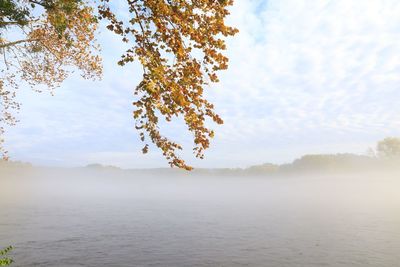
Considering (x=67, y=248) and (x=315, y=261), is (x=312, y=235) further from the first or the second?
(x=67, y=248)

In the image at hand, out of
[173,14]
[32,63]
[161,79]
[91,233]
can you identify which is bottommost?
[91,233]

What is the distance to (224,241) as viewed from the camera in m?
39.1

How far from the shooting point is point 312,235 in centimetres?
4478

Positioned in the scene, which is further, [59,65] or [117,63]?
[59,65]

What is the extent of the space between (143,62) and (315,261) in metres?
25.8

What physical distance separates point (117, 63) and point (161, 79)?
1.76 m

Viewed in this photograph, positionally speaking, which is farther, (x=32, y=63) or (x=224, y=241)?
(x=224, y=241)

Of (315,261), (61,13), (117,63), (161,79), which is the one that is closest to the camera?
(161,79)

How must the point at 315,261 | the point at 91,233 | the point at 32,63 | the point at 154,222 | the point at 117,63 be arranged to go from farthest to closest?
the point at 154,222
the point at 91,233
the point at 315,261
the point at 32,63
the point at 117,63

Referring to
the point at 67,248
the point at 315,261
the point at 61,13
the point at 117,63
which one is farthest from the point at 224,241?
the point at 117,63

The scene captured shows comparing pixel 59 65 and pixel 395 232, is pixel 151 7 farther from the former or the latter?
pixel 395 232

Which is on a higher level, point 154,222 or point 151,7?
point 151,7

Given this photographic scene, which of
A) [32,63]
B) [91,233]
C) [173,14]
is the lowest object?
[91,233]

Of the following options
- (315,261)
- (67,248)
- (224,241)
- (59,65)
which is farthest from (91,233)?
(315,261)
